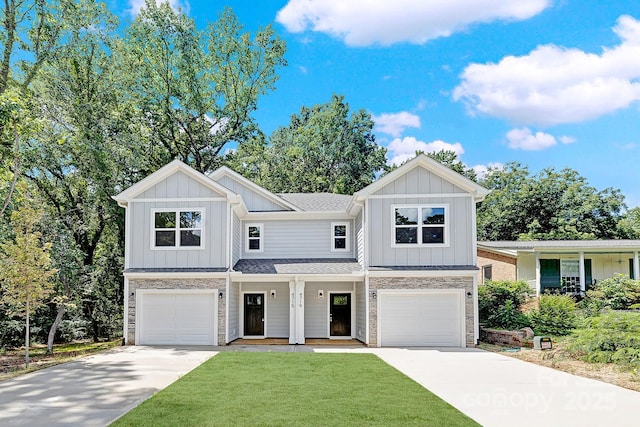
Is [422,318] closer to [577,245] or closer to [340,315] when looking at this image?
[340,315]

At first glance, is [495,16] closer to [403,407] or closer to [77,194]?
[403,407]

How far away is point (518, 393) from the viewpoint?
978 cm

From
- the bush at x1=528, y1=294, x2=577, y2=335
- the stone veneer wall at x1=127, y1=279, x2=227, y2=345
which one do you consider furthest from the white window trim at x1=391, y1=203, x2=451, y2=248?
the stone veneer wall at x1=127, y1=279, x2=227, y2=345

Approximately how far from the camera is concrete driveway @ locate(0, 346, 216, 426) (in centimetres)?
811

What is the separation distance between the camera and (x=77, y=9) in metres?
21.8

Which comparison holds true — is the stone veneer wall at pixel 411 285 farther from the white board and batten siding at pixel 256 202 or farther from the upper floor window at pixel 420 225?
the white board and batten siding at pixel 256 202

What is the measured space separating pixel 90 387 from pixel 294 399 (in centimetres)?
443

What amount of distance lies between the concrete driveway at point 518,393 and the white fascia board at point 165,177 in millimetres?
8604

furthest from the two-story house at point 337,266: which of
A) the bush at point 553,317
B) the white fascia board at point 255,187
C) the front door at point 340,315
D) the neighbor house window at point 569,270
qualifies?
the neighbor house window at point 569,270

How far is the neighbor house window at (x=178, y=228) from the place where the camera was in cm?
1842

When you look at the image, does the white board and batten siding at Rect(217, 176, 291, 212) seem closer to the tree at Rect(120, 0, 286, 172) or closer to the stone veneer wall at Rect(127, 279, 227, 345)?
the stone veneer wall at Rect(127, 279, 227, 345)

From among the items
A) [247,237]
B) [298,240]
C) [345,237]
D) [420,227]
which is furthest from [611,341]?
[247,237]

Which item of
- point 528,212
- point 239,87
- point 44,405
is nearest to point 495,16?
point 239,87

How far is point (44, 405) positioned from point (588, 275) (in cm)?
2541
